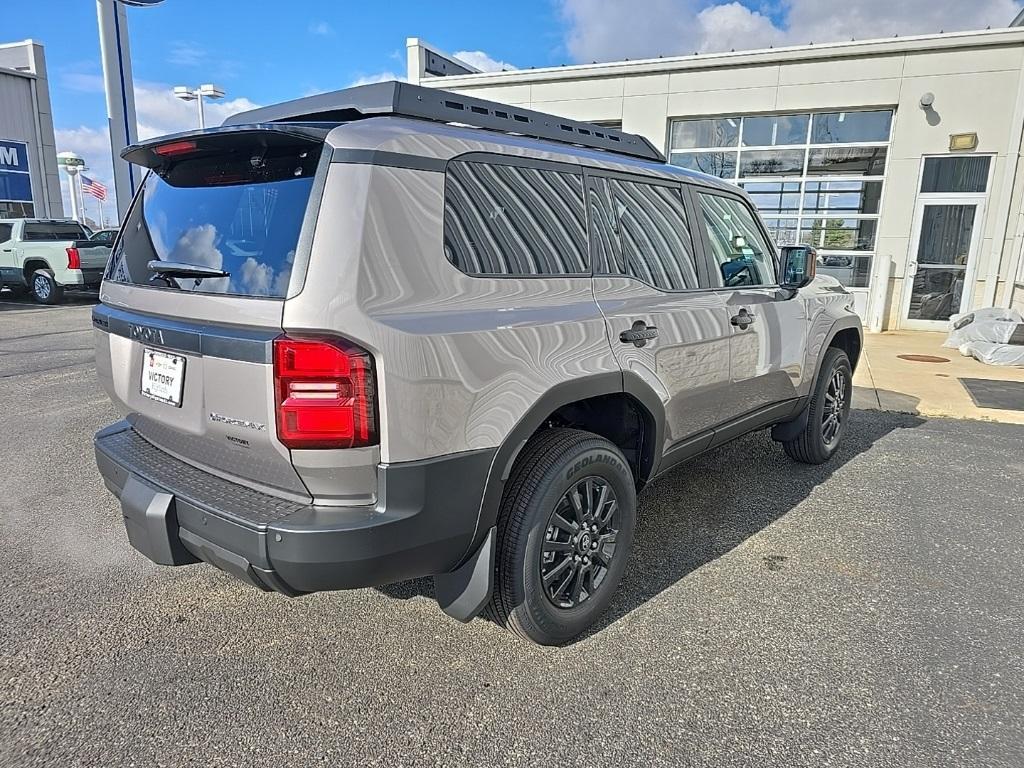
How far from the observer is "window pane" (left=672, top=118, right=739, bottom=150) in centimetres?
1208

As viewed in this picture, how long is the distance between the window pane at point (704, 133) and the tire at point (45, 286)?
42.6 ft

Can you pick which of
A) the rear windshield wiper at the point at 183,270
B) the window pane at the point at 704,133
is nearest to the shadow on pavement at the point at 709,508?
the rear windshield wiper at the point at 183,270

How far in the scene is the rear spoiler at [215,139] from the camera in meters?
2.17

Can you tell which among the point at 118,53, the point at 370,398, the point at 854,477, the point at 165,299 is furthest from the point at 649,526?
the point at 118,53

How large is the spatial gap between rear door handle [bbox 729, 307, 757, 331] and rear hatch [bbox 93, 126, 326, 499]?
2.30 meters

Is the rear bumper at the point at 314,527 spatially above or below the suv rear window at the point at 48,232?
below

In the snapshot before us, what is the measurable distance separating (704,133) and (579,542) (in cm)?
1126

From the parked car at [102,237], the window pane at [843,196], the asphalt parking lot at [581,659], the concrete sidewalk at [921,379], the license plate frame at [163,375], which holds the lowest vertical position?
the asphalt parking lot at [581,659]

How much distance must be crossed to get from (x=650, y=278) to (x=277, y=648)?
2178 millimetres

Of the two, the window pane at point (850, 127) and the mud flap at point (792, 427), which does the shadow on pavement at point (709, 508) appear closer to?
the mud flap at point (792, 427)

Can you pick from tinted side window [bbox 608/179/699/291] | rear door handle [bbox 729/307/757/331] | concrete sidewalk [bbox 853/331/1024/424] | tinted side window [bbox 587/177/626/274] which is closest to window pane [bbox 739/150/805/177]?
concrete sidewalk [bbox 853/331/1024/424]

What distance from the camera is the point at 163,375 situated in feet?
7.98

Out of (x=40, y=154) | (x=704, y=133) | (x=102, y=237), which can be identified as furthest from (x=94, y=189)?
(x=704, y=133)

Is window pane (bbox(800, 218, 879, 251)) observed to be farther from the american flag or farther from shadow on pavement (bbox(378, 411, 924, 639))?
the american flag
